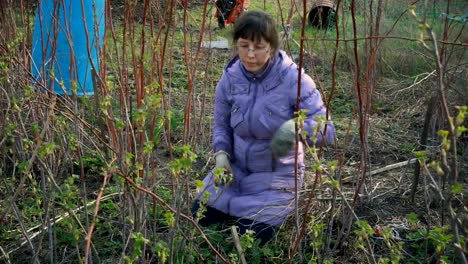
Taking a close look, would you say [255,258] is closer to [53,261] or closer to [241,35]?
[53,261]

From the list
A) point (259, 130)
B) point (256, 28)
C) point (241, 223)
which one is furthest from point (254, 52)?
point (241, 223)

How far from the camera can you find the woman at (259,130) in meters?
2.51

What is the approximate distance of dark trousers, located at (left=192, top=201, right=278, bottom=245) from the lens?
8.00ft

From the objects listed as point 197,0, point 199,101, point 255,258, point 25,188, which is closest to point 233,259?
point 255,258

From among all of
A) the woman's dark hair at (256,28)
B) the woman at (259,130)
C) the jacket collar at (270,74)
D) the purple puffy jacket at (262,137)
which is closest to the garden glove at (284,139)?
the woman at (259,130)

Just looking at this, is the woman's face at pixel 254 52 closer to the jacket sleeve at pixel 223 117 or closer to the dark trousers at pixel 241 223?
the jacket sleeve at pixel 223 117

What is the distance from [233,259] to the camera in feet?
6.29

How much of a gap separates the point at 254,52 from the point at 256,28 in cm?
9

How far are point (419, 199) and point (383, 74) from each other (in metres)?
2.34

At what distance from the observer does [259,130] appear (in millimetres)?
2621

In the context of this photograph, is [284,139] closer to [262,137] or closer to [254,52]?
[262,137]

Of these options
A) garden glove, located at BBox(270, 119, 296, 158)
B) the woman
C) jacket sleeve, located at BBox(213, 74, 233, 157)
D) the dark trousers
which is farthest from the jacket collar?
the dark trousers

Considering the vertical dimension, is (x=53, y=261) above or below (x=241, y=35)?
below

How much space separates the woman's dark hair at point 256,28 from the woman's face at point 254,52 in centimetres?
2
